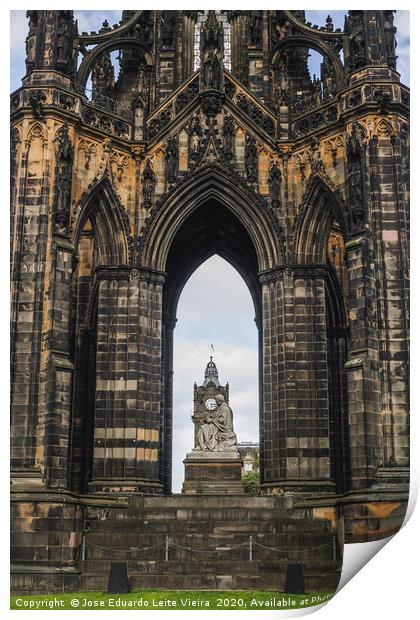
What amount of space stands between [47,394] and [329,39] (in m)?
12.2

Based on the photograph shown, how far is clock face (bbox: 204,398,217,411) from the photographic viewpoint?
81.6 feet

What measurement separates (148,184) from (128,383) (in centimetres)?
555

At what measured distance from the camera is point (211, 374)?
25828 millimetres

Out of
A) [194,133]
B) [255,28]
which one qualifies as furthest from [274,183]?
[255,28]

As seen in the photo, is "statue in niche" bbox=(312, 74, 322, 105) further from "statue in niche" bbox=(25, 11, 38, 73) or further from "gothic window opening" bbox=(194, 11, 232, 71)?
"statue in niche" bbox=(25, 11, 38, 73)

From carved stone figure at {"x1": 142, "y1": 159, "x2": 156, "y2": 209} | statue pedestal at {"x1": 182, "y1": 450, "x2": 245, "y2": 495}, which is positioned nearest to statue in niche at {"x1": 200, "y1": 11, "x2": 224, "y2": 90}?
carved stone figure at {"x1": 142, "y1": 159, "x2": 156, "y2": 209}

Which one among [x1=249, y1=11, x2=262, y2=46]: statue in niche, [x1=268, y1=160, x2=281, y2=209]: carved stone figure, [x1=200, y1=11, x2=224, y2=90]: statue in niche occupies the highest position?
[x1=249, y1=11, x2=262, y2=46]: statue in niche

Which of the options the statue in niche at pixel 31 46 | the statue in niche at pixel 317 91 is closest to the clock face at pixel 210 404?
the statue in niche at pixel 317 91

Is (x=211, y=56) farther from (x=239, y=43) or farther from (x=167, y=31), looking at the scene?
(x=239, y=43)

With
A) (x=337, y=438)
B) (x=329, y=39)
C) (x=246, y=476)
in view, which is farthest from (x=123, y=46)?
(x=246, y=476)

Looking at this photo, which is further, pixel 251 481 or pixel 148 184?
pixel 251 481

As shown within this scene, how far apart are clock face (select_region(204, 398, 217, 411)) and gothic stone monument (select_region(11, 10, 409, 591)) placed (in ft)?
4.31

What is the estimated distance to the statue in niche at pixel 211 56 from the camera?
2473 centimetres

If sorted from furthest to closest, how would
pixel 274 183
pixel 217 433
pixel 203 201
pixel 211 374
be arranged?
pixel 211 374, pixel 203 201, pixel 217 433, pixel 274 183
